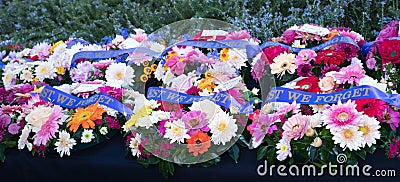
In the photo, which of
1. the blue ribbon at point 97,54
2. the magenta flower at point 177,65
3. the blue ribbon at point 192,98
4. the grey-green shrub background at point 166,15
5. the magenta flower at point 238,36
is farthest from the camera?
the grey-green shrub background at point 166,15

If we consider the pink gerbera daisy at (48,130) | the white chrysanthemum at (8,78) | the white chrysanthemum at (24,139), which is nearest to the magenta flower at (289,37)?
the pink gerbera daisy at (48,130)

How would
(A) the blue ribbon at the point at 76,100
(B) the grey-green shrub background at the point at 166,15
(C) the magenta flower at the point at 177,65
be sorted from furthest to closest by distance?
(B) the grey-green shrub background at the point at 166,15
(C) the magenta flower at the point at 177,65
(A) the blue ribbon at the point at 76,100

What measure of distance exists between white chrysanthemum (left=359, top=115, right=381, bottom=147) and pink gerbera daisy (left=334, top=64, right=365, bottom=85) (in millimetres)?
222

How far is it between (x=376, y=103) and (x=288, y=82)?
1.26 feet

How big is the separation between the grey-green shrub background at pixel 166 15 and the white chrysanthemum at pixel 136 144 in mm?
1407

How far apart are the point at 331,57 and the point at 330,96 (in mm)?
267

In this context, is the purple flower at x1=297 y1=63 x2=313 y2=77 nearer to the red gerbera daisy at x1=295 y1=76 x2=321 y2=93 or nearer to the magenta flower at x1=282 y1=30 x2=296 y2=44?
the red gerbera daisy at x1=295 y1=76 x2=321 y2=93

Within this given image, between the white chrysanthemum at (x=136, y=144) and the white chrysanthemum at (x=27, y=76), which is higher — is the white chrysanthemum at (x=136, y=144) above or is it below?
below

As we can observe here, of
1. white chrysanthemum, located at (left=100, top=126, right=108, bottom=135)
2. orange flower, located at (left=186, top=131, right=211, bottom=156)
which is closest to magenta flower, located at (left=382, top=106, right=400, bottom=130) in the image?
orange flower, located at (left=186, top=131, right=211, bottom=156)

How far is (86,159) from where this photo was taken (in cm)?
192

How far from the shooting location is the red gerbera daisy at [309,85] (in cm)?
197

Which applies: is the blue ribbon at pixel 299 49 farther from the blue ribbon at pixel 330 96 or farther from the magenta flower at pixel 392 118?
the magenta flower at pixel 392 118

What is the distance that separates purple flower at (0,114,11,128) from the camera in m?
2.07

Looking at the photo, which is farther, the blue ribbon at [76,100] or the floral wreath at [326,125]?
the blue ribbon at [76,100]
